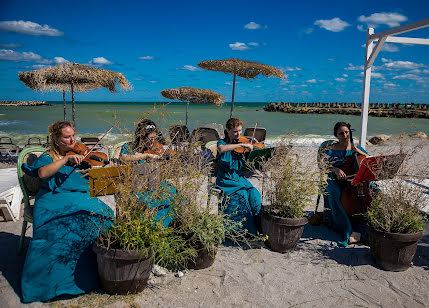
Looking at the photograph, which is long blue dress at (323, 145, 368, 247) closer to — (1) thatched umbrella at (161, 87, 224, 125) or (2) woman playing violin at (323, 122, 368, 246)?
(2) woman playing violin at (323, 122, 368, 246)

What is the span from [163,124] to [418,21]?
13.3ft

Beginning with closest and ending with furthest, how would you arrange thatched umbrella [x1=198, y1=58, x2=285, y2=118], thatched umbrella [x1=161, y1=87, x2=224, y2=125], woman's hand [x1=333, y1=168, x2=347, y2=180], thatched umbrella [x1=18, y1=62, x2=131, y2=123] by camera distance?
woman's hand [x1=333, y1=168, x2=347, y2=180]
thatched umbrella [x1=18, y1=62, x2=131, y2=123]
thatched umbrella [x1=198, y1=58, x2=285, y2=118]
thatched umbrella [x1=161, y1=87, x2=224, y2=125]

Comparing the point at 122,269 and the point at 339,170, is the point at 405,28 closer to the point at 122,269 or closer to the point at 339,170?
the point at 339,170

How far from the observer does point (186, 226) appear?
3.08 metres

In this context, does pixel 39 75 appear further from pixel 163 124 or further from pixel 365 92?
pixel 365 92

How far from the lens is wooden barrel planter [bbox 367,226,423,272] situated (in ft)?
10.6

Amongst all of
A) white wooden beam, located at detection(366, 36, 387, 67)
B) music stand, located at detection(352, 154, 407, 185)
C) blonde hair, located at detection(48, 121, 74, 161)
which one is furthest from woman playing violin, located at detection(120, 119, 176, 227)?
white wooden beam, located at detection(366, 36, 387, 67)

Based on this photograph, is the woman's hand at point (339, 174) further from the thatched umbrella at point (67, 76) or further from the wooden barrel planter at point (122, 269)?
the thatched umbrella at point (67, 76)

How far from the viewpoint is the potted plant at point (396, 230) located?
328cm

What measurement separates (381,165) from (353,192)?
0.84m

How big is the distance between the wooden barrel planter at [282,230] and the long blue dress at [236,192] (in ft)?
1.08

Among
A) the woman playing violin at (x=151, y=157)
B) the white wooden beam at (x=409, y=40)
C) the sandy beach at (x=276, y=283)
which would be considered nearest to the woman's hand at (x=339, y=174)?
the sandy beach at (x=276, y=283)

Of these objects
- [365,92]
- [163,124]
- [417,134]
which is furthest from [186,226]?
[417,134]

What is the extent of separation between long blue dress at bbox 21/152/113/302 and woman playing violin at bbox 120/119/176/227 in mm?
397
